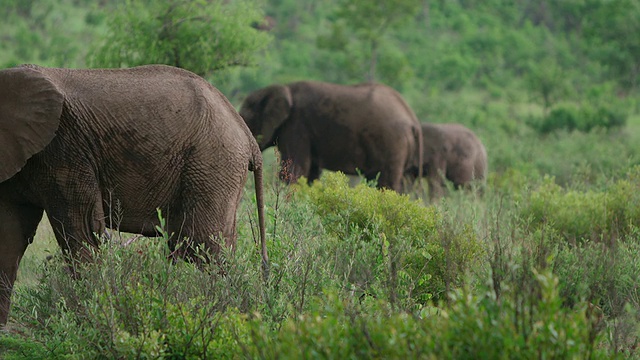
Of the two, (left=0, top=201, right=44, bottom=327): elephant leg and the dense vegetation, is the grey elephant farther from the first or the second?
the dense vegetation

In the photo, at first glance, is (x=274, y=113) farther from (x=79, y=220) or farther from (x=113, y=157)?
(x=79, y=220)

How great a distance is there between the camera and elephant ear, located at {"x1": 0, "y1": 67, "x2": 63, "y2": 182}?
6.50 meters

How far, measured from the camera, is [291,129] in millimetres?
12734

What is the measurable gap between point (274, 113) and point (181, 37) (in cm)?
185

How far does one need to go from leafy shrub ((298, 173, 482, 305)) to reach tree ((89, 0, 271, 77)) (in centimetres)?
437

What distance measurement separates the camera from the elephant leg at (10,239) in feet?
22.5

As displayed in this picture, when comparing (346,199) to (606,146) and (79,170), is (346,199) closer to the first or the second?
(79,170)

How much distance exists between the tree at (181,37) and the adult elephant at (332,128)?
101cm

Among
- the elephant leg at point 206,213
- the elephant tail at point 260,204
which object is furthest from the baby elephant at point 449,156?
the elephant leg at point 206,213

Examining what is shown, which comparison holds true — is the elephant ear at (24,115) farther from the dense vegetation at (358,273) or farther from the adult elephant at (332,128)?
the adult elephant at (332,128)

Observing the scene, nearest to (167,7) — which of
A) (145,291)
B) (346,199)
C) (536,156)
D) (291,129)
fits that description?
(291,129)

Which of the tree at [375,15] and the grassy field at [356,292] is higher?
the grassy field at [356,292]

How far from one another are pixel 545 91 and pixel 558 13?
20.5m

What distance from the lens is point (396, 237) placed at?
7758 millimetres
